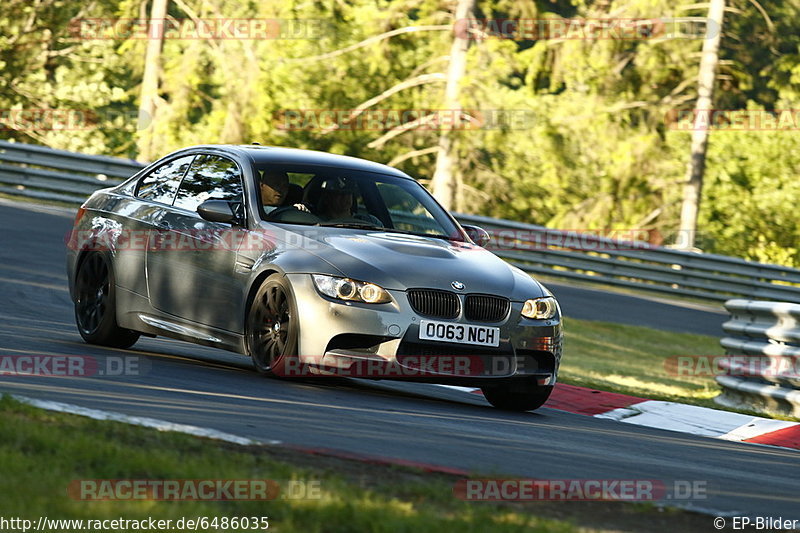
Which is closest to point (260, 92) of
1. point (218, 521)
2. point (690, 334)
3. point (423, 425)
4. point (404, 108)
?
point (404, 108)

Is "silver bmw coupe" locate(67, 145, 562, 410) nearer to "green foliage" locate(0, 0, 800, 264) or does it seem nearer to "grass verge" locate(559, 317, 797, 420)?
"grass verge" locate(559, 317, 797, 420)

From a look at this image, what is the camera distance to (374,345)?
26.7 ft

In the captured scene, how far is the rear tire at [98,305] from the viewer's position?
9812 millimetres

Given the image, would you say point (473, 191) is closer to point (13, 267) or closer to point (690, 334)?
point (690, 334)

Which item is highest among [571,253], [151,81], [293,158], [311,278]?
[151,81]

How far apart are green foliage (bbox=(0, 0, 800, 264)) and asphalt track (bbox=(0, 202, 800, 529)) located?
65.8ft

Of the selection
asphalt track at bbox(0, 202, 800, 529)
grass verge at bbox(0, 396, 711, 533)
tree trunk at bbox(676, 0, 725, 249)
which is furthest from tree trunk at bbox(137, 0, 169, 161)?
grass verge at bbox(0, 396, 711, 533)

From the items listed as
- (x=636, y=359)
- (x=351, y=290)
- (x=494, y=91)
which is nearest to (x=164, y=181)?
(x=351, y=290)

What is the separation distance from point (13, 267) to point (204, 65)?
21922 mm

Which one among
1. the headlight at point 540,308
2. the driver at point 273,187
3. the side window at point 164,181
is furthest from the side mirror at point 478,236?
the side window at point 164,181

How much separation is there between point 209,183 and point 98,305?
129cm

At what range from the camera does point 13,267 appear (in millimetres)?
14742

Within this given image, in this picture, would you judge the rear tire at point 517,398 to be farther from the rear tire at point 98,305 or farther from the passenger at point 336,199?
the rear tire at point 98,305

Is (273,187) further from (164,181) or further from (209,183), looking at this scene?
(164,181)
